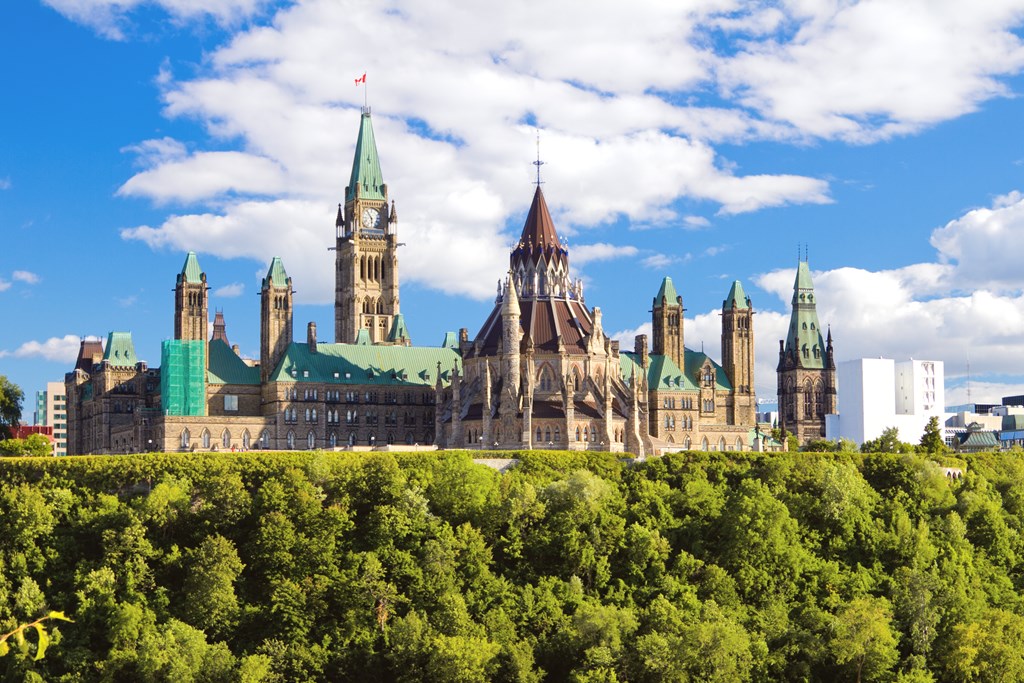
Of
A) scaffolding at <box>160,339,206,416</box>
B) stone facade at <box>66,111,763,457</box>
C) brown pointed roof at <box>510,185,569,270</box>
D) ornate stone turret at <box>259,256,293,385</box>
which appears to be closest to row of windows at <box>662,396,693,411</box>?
stone facade at <box>66,111,763,457</box>

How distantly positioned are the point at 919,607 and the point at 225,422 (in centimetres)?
8933

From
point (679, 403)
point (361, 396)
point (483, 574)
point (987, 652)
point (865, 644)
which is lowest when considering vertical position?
point (987, 652)

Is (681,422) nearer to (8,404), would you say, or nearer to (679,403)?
(679,403)

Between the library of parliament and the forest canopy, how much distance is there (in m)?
41.4

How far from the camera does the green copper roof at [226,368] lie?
547 ft

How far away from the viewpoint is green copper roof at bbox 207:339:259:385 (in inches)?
6570

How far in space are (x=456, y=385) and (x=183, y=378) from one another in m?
33.2

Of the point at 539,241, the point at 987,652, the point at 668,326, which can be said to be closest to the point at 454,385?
the point at 539,241

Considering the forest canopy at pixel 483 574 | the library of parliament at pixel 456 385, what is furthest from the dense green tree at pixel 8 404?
the forest canopy at pixel 483 574

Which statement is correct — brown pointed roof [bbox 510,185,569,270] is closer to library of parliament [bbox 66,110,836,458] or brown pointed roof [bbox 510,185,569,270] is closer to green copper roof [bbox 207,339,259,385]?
library of parliament [bbox 66,110,836,458]

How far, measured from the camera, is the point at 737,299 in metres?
185

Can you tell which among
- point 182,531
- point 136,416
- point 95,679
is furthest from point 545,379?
point 95,679

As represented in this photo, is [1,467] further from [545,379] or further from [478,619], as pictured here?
→ [545,379]

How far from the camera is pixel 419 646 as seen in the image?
85188 mm
